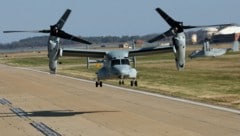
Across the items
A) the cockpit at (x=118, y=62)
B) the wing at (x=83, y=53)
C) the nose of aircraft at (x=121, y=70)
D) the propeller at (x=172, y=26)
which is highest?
the propeller at (x=172, y=26)

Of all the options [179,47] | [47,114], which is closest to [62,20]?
[47,114]

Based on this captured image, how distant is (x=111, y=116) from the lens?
33.1m

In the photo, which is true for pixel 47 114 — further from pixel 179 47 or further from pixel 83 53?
pixel 179 47

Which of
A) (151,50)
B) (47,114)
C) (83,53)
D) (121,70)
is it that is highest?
(151,50)

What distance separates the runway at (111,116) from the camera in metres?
26.8

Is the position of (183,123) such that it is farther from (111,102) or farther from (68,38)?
(111,102)

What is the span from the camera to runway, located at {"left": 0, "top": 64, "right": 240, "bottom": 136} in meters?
26.8

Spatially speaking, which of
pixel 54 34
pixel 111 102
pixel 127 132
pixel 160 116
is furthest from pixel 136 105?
pixel 127 132

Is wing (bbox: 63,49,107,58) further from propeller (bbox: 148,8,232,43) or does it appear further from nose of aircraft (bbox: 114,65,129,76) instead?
propeller (bbox: 148,8,232,43)

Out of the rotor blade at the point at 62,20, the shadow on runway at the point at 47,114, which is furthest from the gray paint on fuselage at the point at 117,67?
the rotor blade at the point at 62,20

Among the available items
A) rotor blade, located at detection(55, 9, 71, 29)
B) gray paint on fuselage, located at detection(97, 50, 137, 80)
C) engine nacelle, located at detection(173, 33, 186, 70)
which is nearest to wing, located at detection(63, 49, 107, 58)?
gray paint on fuselage, located at detection(97, 50, 137, 80)

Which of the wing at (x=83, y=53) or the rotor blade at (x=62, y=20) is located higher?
the rotor blade at (x=62, y=20)

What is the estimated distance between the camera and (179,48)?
32844 mm

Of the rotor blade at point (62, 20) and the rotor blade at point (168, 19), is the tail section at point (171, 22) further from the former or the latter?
the rotor blade at point (62, 20)
